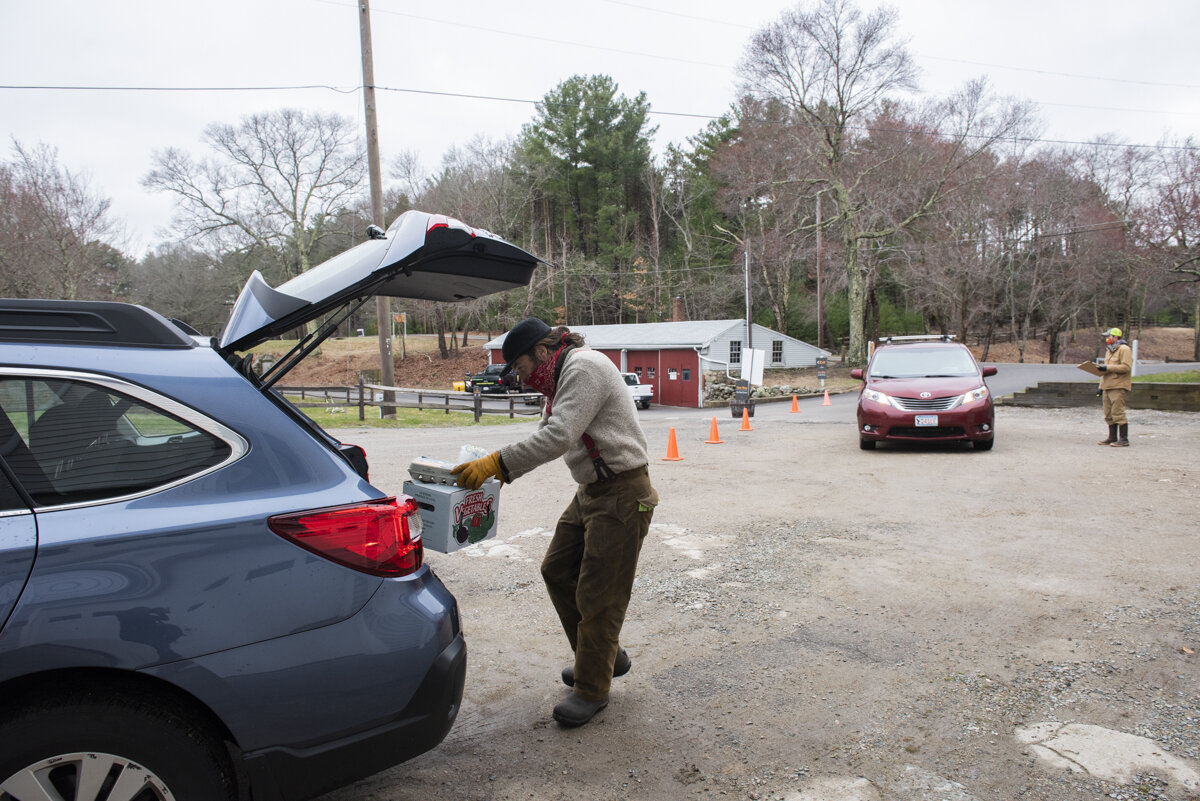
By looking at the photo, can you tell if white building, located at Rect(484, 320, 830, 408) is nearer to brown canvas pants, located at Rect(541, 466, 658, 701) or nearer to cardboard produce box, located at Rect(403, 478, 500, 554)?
brown canvas pants, located at Rect(541, 466, 658, 701)

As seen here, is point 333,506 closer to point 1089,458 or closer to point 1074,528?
point 1074,528

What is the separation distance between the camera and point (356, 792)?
2.62 metres

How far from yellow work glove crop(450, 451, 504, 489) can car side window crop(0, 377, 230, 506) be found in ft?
3.34

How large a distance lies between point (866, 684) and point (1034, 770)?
0.81m

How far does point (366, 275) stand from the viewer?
8.35ft

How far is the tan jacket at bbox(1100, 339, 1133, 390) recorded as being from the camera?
33.3ft

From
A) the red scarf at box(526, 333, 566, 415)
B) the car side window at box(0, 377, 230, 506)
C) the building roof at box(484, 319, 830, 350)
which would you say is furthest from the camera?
the building roof at box(484, 319, 830, 350)

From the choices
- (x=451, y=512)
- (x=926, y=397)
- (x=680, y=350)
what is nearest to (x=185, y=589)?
(x=451, y=512)

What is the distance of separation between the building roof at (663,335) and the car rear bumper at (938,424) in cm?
2537

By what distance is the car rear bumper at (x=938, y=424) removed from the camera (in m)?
10.2

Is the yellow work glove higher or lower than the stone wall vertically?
higher

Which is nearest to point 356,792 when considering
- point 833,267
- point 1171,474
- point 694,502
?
point 694,502

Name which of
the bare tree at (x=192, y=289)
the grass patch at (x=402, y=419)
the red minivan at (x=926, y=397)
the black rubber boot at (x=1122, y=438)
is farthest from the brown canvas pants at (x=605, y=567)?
the bare tree at (x=192, y=289)

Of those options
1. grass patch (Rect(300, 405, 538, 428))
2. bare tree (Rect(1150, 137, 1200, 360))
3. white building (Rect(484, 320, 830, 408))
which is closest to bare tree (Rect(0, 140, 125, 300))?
grass patch (Rect(300, 405, 538, 428))
